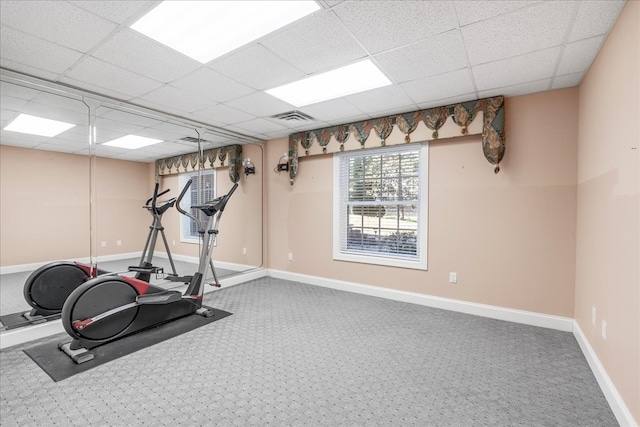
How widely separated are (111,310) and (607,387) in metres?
3.87

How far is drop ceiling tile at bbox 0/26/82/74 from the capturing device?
7.09 ft

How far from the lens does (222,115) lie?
4012 mm

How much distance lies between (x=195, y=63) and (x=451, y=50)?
2.16 meters

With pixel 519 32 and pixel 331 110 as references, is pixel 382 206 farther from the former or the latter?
pixel 519 32

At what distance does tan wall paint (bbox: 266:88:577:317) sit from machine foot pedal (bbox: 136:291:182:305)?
2.60m

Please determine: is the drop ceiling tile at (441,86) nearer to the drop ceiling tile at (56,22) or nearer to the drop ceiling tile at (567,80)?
the drop ceiling tile at (567,80)

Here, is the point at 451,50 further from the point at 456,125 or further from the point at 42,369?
the point at 42,369

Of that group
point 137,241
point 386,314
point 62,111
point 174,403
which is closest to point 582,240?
point 386,314

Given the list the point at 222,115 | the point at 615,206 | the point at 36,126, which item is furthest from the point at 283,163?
the point at 615,206

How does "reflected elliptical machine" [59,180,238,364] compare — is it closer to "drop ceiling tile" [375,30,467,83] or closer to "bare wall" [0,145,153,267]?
"bare wall" [0,145,153,267]

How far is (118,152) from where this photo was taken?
4.44m

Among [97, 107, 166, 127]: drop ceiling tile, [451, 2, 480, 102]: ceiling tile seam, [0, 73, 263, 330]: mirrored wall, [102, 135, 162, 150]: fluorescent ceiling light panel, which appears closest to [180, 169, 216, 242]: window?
[0, 73, 263, 330]: mirrored wall

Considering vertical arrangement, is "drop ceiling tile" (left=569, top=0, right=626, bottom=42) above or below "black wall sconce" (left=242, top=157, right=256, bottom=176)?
above

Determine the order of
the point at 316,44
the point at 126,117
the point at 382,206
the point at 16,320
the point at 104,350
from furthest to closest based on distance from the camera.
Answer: the point at 382,206
the point at 126,117
the point at 16,320
the point at 104,350
the point at 316,44
